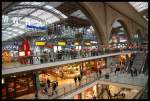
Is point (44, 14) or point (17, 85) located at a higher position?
point (44, 14)

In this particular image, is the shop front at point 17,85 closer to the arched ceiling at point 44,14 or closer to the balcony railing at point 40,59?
the balcony railing at point 40,59

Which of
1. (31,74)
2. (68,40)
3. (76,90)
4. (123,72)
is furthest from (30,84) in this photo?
(68,40)

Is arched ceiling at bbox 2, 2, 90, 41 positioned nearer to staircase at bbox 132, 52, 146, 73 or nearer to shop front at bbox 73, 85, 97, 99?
staircase at bbox 132, 52, 146, 73

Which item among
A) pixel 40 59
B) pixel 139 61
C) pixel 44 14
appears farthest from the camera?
pixel 44 14

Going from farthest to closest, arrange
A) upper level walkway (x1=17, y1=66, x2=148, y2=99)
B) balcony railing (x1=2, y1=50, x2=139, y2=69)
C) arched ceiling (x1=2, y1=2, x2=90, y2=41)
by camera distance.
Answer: arched ceiling (x1=2, y1=2, x2=90, y2=41), upper level walkway (x1=17, y1=66, x2=148, y2=99), balcony railing (x1=2, y1=50, x2=139, y2=69)

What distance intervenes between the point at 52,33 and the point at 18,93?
1508 centimetres

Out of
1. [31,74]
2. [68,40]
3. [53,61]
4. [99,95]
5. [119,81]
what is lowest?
[99,95]

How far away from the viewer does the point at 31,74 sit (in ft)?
54.7

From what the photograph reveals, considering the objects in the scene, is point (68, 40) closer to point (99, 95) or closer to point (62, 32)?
point (62, 32)

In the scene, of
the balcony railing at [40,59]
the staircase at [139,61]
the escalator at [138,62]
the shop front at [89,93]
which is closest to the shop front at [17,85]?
the balcony railing at [40,59]

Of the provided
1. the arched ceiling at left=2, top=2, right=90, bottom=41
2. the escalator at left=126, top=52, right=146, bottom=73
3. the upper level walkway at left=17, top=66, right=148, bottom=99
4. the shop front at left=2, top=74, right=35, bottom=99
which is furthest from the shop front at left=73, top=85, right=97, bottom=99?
the arched ceiling at left=2, top=2, right=90, bottom=41

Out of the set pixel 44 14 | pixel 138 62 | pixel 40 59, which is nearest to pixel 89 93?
pixel 138 62

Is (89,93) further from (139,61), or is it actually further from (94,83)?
(139,61)

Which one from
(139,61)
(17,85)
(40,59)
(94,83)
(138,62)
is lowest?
(94,83)
